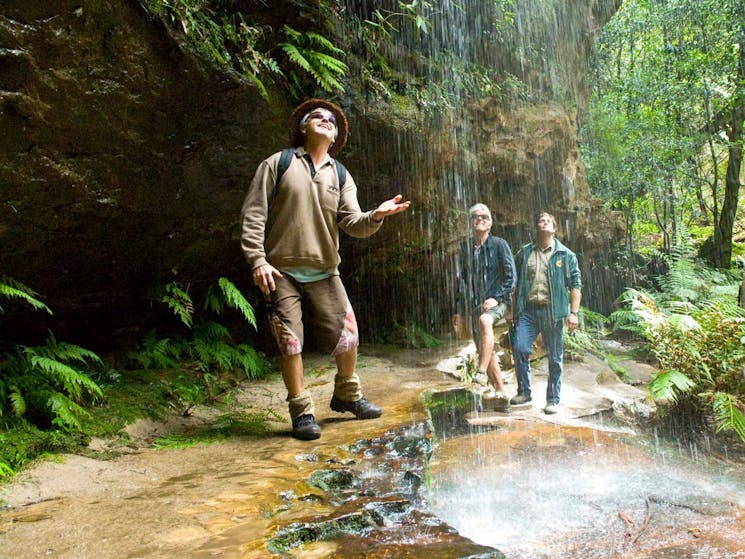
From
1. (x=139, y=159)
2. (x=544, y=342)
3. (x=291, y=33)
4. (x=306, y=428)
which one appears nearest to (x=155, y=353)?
(x=139, y=159)

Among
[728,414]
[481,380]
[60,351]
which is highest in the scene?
[60,351]

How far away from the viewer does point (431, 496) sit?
295 cm

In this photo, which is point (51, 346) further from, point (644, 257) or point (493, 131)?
point (644, 257)

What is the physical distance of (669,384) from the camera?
487 centimetres

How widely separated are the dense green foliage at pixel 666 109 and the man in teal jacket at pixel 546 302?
31.9 feet

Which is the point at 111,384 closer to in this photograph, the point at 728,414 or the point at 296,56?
the point at 296,56

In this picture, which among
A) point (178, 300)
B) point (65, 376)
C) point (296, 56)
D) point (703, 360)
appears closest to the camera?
point (65, 376)

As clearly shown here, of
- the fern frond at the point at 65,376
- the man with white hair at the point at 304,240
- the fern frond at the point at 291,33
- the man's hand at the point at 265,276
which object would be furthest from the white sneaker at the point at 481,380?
the fern frond at the point at 291,33

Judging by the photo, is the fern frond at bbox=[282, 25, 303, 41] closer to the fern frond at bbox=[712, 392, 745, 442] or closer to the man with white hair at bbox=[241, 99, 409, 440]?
the man with white hair at bbox=[241, 99, 409, 440]

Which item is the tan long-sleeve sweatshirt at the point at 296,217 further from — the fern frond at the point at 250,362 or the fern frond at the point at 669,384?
the fern frond at the point at 669,384

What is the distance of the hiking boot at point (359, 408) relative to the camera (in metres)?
4.25

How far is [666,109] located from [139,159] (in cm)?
1319

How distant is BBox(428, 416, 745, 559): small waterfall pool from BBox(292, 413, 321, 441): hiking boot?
892 mm

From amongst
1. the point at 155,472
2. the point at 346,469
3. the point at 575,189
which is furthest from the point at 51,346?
the point at 575,189
